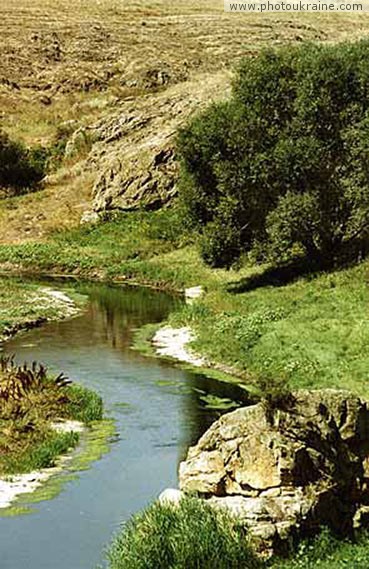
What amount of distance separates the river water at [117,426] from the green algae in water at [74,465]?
23 centimetres

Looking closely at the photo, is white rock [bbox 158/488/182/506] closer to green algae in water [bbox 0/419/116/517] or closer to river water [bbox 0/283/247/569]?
river water [bbox 0/283/247/569]

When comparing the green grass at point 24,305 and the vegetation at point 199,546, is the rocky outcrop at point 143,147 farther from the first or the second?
the vegetation at point 199,546

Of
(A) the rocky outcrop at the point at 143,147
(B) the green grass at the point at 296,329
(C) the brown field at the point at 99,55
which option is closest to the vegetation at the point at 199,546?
(B) the green grass at the point at 296,329

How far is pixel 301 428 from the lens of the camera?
19.9 meters

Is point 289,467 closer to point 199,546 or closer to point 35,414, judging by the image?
point 199,546

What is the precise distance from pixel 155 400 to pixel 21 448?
6.62m

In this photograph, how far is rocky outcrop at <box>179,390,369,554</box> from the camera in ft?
61.7

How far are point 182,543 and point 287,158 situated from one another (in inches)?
1132

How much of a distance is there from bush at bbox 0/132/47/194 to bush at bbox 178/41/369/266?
97.4 feet

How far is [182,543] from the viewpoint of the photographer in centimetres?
1739

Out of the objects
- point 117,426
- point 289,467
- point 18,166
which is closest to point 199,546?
point 289,467

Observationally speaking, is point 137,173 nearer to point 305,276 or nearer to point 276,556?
point 305,276

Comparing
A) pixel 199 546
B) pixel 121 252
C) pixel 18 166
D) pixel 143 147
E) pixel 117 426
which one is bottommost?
pixel 121 252

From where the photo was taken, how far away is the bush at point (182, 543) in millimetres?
17297
